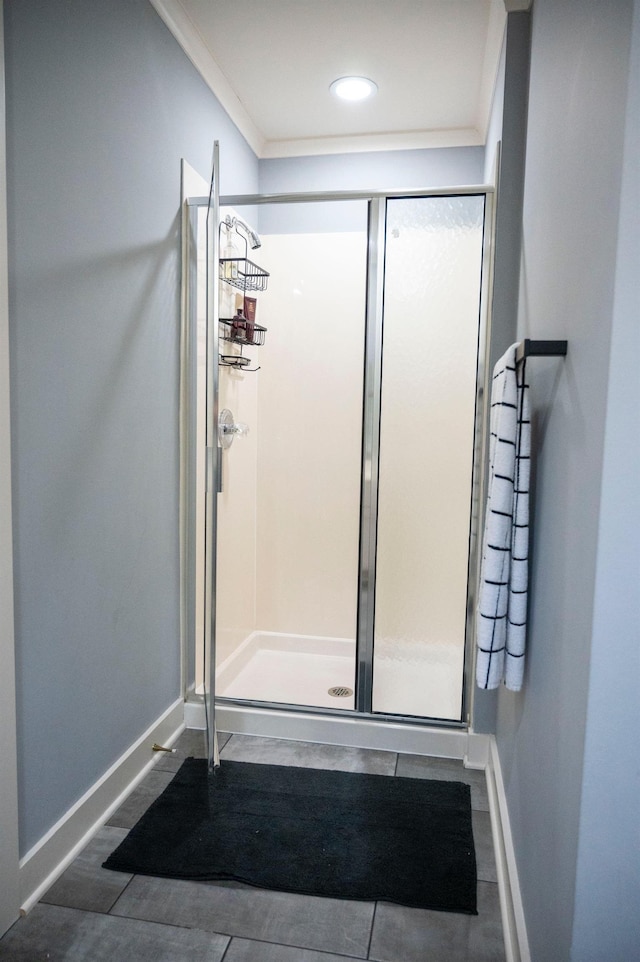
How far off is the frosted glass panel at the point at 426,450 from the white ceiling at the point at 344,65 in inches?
24.1

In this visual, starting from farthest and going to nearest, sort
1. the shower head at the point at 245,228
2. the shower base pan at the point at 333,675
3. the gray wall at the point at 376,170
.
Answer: the gray wall at the point at 376,170
the shower head at the point at 245,228
the shower base pan at the point at 333,675

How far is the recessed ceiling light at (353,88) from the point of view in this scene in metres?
2.77

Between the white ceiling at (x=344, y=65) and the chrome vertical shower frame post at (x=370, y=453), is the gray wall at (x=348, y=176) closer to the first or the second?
the white ceiling at (x=344, y=65)

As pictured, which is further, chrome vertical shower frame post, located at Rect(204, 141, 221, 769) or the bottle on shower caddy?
the bottle on shower caddy

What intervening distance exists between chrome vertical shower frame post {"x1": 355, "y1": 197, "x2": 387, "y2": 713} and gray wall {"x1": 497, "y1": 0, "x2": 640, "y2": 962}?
3.22ft

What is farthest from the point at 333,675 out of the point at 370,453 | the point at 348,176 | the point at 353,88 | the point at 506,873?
the point at 353,88

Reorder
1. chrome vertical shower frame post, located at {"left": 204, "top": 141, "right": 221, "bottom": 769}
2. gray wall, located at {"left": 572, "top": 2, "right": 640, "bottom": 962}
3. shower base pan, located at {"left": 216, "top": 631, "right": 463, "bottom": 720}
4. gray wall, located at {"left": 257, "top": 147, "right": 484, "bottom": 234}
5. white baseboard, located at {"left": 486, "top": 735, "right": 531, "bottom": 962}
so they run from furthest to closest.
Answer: gray wall, located at {"left": 257, "top": 147, "right": 484, "bottom": 234} < shower base pan, located at {"left": 216, "top": 631, "right": 463, "bottom": 720} < chrome vertical shower frame post, located at {"left": 204, "top": 141, "right": 221, "bottom": 769} < white baseboard, located at {"left": 486, "top": 735, "right": 531, "bottom": 962} < gray wall, located at {"left": 572, "top": 2, "right": 640, "bottom": 962}

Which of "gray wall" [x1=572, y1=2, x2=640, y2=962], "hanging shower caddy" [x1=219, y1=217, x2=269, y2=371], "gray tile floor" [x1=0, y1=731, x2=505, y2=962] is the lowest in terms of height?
Result: "gray tile floor" [x1=0, y1=731, x2=505, y2=962]

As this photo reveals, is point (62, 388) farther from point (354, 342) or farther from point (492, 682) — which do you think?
point (354, 342)

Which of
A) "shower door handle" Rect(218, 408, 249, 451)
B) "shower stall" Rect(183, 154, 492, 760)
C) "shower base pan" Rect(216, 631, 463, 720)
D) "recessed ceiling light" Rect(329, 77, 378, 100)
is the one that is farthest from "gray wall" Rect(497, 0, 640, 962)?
"shower door handle" Rect(218, 408, 249, 451)

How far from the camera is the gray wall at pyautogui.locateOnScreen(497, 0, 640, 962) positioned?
96cm

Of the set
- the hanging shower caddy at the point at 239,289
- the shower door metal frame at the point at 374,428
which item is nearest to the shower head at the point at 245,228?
the hanging shower caddy at the point at 239,289

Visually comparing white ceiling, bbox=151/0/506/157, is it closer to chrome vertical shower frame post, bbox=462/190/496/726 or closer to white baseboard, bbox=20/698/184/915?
chrome vertical shower frame post, bbox=462/190/496/726

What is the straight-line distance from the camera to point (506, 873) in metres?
1.75
